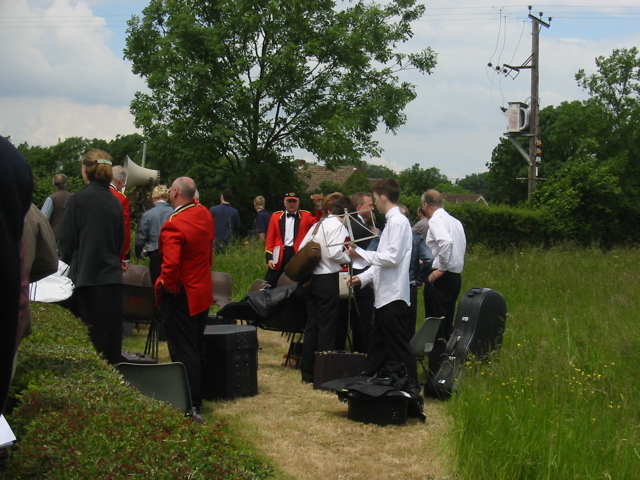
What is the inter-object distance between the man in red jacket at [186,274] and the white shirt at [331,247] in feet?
5.94

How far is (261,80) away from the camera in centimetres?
3027

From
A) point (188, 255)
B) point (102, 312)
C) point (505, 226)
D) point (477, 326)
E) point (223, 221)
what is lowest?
point (477, 326)

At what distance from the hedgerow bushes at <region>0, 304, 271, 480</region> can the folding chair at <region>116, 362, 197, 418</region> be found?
1300mm

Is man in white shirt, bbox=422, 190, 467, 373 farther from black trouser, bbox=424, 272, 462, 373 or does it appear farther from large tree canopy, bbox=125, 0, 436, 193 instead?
large tree canopy, bbox=125, 0, 436, 193

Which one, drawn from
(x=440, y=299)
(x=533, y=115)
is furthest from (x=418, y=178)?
(x=440, y=299)

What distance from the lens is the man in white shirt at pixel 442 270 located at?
26.0 feet

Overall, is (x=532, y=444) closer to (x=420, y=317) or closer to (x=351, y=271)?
(x=351, y=271)

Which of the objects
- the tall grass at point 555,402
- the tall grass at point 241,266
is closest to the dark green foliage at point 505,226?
the tall grass at point 241,266

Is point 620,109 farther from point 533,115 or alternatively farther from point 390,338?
point 390,338

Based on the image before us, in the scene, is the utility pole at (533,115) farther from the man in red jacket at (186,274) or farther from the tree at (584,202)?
the man in red jacket at (186,274)

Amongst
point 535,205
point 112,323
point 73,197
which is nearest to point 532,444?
point 112,323

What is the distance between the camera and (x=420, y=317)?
1090 cm

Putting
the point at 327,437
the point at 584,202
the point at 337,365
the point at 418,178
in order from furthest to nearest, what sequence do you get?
1. the point at 418,178
2. the point at 584,202
3. the point at 337,365
4. the point at 327,437

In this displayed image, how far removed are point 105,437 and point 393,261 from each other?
172 inches
